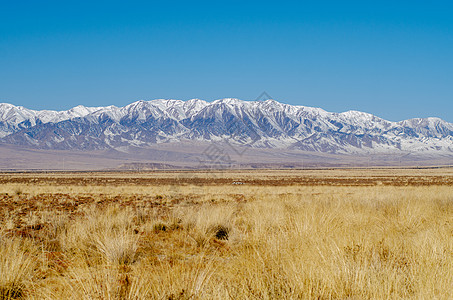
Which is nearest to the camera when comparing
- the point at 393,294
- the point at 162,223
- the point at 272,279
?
the point at 393,294

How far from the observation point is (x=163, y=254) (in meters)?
7.21

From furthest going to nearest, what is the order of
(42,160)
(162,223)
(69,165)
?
1. (42,160)
2. (69,165)
3. (162,223)

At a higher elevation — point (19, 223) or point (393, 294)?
point (393, 294)

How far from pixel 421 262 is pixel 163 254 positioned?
4.37 meters

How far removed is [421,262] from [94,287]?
369 cm

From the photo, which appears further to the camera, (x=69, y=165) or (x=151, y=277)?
(x=69, y=165)

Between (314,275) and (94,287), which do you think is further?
(314,275)

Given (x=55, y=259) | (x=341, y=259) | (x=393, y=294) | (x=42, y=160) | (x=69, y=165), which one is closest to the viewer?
(x=393, y=294)

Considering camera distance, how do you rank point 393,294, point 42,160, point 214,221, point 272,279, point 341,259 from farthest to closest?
point 42,160 < point 214,221 < point 341,259 < point 272,279 < point 393,294

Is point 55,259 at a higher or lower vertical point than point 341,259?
lower

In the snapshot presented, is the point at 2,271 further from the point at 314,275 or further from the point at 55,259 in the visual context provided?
the point at 314,275

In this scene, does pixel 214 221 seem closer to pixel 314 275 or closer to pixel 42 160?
pixel 314 275

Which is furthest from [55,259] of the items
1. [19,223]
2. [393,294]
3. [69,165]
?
[69,165]

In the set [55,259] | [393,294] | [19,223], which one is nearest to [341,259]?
[393,294]
